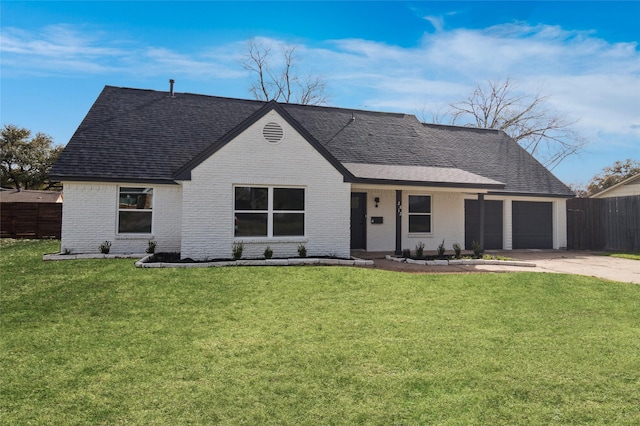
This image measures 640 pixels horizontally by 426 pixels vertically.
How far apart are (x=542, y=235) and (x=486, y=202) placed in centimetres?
337

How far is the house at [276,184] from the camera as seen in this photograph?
465 inches

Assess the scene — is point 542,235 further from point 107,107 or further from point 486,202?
point 107,107

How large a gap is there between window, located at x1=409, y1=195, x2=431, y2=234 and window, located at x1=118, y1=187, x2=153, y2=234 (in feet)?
32.0

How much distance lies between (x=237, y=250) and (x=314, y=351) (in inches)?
275

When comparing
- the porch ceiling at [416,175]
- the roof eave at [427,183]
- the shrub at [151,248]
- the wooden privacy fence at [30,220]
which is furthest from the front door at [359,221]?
the wooden privacy fence at [30,220]

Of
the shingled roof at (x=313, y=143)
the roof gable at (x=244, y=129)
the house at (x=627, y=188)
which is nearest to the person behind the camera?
the roof gable at (x=244, y=129)

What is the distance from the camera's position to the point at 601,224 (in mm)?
18109

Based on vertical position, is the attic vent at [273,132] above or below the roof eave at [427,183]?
above

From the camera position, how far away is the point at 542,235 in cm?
1792

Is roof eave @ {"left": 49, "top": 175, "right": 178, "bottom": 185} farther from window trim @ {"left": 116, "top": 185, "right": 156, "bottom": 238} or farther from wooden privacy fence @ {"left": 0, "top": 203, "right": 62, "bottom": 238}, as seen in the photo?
wooden privacy fence @ {"left": 0, "top": 203, "right": 62, "bottom": 238}

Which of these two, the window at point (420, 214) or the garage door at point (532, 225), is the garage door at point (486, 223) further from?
the window at point (420, 214)

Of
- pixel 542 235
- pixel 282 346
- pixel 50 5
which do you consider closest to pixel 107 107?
pixel 50 5

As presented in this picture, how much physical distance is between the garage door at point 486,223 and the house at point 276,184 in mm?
53

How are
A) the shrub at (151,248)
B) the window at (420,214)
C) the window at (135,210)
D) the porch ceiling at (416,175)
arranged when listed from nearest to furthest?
1. the shrub at (151,248)
2. the window at (135,210)
3. the porch ceiling at (416,175)
4. the window at (420,214)
